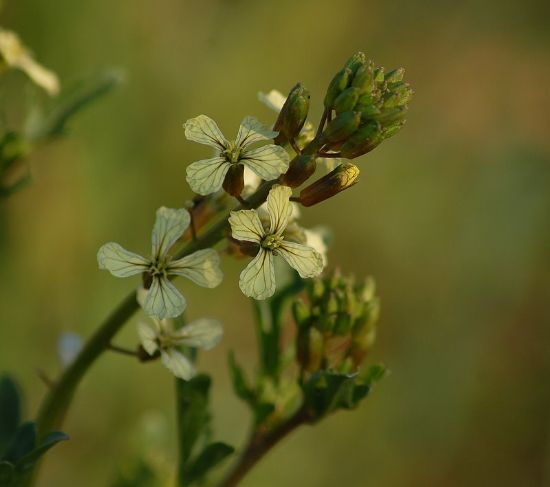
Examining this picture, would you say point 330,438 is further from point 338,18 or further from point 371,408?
point 338,18

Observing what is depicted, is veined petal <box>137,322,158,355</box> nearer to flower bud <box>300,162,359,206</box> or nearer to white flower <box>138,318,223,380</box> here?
white flower <box>138,318,223,380</box>

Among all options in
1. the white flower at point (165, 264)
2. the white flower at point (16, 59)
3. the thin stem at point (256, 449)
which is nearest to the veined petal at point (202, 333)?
the white flower at point (165, 264)

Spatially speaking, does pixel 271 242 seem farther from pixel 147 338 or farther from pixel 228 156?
pixel 147 338

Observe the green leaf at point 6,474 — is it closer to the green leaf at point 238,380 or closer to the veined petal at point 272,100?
the green leaf at point 238,380

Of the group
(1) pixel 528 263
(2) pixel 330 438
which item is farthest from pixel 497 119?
(2) pixel 330 438

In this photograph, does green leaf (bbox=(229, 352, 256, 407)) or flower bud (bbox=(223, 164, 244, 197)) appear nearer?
flower bud (bbox=(223, 164, 244, 197))

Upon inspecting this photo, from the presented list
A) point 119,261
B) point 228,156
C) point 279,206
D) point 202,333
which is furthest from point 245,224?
point 202,333

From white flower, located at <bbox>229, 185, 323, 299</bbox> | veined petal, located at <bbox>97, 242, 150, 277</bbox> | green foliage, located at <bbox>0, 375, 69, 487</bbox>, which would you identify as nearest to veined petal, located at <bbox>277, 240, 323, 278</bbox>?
white flower, located at <bbox>229, 185, 323, 299</bbox>
